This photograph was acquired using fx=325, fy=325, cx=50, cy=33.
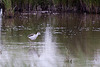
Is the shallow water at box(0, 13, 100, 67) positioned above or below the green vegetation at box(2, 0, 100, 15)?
above

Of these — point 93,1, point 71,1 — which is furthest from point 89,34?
point 71,1

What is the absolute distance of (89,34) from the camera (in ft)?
39.1

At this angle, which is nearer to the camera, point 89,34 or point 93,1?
point 89,34

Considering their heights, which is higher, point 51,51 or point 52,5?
point 51,51

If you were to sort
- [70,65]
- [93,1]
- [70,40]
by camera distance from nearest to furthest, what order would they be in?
[70,65], [70,40], [93,1]

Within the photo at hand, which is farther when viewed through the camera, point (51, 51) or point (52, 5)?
point (52, 5)

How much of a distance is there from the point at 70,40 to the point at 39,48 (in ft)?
6.02

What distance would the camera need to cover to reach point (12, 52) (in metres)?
8.18

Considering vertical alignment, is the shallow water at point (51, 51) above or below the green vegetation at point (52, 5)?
above

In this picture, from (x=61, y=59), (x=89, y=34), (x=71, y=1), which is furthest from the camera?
(x=71, y=1)

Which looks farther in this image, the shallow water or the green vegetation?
the green vegetation

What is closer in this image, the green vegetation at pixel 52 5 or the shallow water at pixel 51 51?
the shallow water at pixel 51 51

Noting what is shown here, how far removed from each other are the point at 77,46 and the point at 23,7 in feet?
59.0

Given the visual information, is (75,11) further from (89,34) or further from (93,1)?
(89,34)
